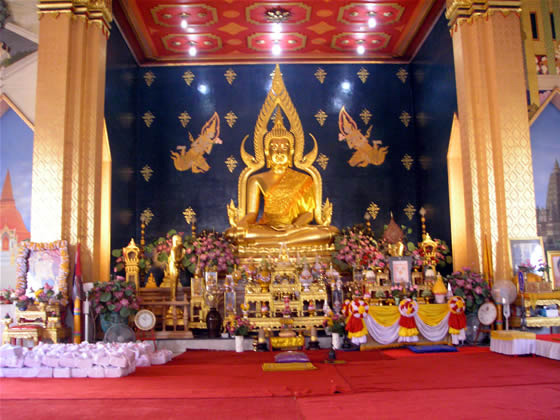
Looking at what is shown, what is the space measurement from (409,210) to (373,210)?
0.68 meters

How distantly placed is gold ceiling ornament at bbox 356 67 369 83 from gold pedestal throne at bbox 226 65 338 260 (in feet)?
5.02

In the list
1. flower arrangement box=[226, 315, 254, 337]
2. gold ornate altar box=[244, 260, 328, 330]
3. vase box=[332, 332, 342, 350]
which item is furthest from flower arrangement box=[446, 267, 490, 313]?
flower arrangement box=[226, 315, 254, 337]

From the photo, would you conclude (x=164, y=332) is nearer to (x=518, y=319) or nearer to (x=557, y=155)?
(x=518, y=319)

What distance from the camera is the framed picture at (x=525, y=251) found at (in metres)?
7.15

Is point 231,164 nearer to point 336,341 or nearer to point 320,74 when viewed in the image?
point 320,74

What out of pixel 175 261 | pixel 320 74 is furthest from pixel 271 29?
pixel 175 261

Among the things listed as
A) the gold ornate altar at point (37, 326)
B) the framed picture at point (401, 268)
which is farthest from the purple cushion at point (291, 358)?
the gold ornate altar at point (37, 326)

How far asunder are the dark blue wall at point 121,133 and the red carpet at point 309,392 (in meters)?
4.37

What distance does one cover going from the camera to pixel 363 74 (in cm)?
1105

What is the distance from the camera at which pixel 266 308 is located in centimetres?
723

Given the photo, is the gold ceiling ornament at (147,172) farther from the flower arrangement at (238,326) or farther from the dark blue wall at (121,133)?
the flower arrangement at (238,326)

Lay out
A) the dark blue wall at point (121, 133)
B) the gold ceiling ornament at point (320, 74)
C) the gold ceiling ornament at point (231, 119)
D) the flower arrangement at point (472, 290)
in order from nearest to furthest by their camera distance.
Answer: the flower arrangement at point (472, 290), the dark blue wall at point (121, 133), the gold ceiling ornament at point (231, 119), the gold ceiling ornament at point (320, 74)

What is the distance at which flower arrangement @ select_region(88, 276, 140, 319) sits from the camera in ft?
22.1

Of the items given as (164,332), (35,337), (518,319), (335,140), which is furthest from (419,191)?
(35,337)
